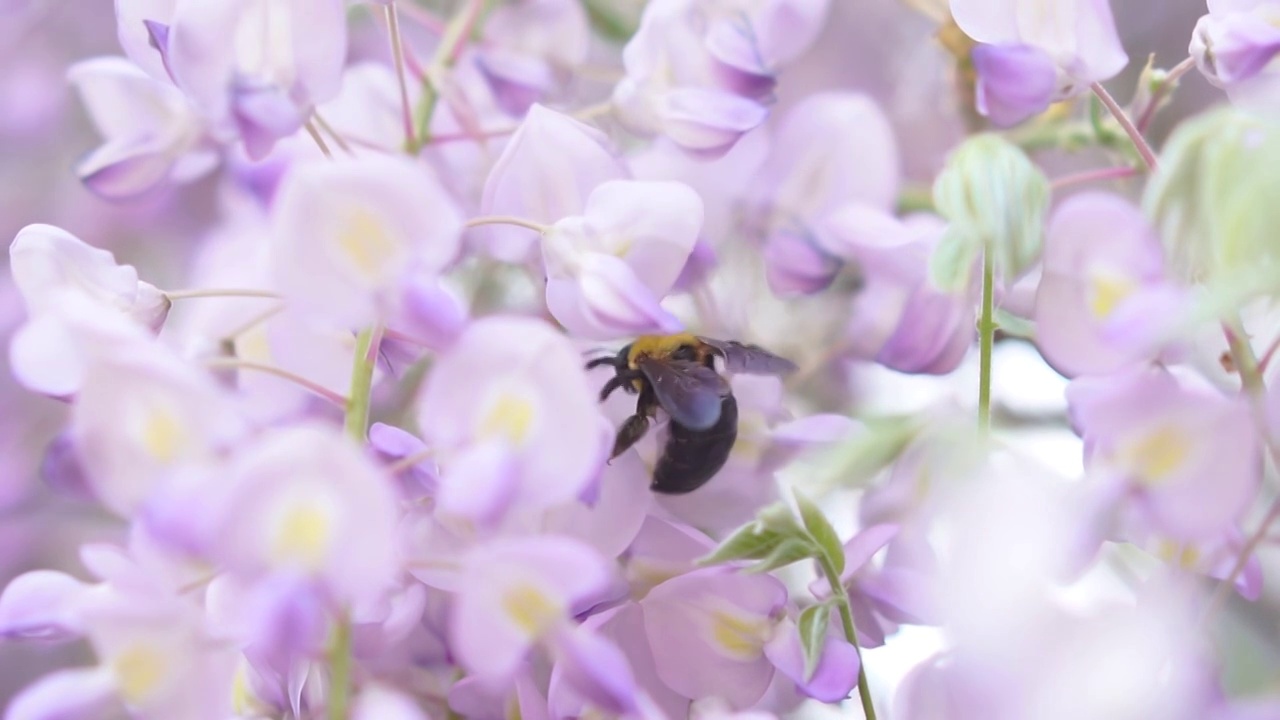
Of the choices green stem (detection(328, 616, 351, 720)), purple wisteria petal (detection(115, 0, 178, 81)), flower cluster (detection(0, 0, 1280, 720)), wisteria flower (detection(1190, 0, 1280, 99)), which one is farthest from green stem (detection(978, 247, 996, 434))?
purple wisteria petal (detection(115, 0, 178, 81))

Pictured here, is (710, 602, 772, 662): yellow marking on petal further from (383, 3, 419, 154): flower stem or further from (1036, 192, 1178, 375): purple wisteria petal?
(383, 3, 419, 154): flower stem

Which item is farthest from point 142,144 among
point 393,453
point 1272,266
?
point 1272,266

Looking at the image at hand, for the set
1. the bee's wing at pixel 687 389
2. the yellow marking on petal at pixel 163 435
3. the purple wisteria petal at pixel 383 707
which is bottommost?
the bee's wing at pixel 687 389

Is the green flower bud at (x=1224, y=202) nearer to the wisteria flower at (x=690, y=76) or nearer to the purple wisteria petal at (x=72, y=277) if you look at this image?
the wisteria flower at (x=690, y=76)

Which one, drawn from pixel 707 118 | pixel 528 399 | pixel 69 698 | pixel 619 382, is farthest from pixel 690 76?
pixel 69 698

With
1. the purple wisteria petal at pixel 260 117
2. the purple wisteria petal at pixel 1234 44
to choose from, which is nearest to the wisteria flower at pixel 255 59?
the purple wisteria petal at pixel 260 117

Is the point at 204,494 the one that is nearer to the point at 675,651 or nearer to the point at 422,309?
the point at 422,309
